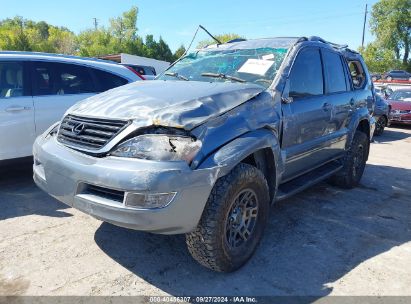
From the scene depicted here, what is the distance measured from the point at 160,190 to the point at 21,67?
11.2ft

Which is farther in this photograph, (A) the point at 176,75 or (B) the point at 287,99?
(A) the point at 176,75

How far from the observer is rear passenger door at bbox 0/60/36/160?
480 cm

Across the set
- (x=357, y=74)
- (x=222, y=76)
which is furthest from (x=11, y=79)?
(x=357, y=74)

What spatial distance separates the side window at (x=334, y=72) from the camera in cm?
475

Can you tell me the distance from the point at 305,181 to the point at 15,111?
3.57 meters

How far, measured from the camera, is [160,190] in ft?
8.48

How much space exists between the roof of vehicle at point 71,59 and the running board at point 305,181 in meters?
3.11

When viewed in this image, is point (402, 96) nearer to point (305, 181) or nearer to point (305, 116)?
point (305, 181)

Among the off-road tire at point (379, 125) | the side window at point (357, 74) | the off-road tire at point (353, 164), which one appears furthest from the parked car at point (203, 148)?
the off-road tire at point (379, 125)

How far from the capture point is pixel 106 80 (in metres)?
5.86

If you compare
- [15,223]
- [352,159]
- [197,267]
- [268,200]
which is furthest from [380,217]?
[15,223]

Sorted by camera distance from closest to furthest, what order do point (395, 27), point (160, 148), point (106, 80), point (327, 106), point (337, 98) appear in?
point (160, 148) < point (327, 106) < point (337, 98) < point (106, 80) < point (395, 27)

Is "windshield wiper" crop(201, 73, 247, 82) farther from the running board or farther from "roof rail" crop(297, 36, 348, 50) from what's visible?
the running board

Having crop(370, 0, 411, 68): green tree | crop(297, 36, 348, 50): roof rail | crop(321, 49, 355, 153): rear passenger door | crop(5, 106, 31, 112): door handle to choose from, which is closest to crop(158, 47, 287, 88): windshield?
crop(297, 36, 348, 50): roof rail
